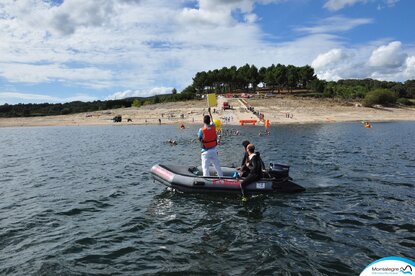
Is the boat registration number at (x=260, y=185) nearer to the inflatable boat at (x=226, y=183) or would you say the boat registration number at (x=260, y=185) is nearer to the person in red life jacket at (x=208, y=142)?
the inflatable boat at (x=226, y=183)

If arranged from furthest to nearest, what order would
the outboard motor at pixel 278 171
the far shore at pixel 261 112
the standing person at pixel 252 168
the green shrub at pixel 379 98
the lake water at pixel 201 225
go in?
1. the green shrub at pixel 379 98
2. the far shore at pixel 261 112
3. the outboard motor at pixel 278 171
4. the standing person at pixel 252 168
5. the lake water at pixel 201 225

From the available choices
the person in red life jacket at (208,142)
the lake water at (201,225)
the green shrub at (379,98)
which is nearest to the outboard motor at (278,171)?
the lake water at (201,225)

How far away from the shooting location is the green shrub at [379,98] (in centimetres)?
7415

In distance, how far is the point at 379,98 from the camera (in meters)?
75.7

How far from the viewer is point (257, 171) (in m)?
12.8

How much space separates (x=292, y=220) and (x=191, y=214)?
317cm

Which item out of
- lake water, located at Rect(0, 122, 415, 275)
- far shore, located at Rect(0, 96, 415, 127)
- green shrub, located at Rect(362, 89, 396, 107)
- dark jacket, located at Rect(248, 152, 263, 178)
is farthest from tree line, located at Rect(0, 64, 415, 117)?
dark jacket, located at Rect(248, 152, 263, 178)

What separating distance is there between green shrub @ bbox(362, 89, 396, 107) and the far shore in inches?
93.8

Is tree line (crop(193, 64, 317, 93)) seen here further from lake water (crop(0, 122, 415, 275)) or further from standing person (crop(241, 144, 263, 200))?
standing person (crop(241, 144, 263, 200))

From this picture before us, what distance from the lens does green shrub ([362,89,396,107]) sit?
74.2 meters

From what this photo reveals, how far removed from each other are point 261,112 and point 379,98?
28.8 metres

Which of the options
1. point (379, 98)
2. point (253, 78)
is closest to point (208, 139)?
point (379, 98)

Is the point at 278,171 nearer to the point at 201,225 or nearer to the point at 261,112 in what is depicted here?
the point at 201,225

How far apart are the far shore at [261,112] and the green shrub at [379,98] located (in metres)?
2.38
